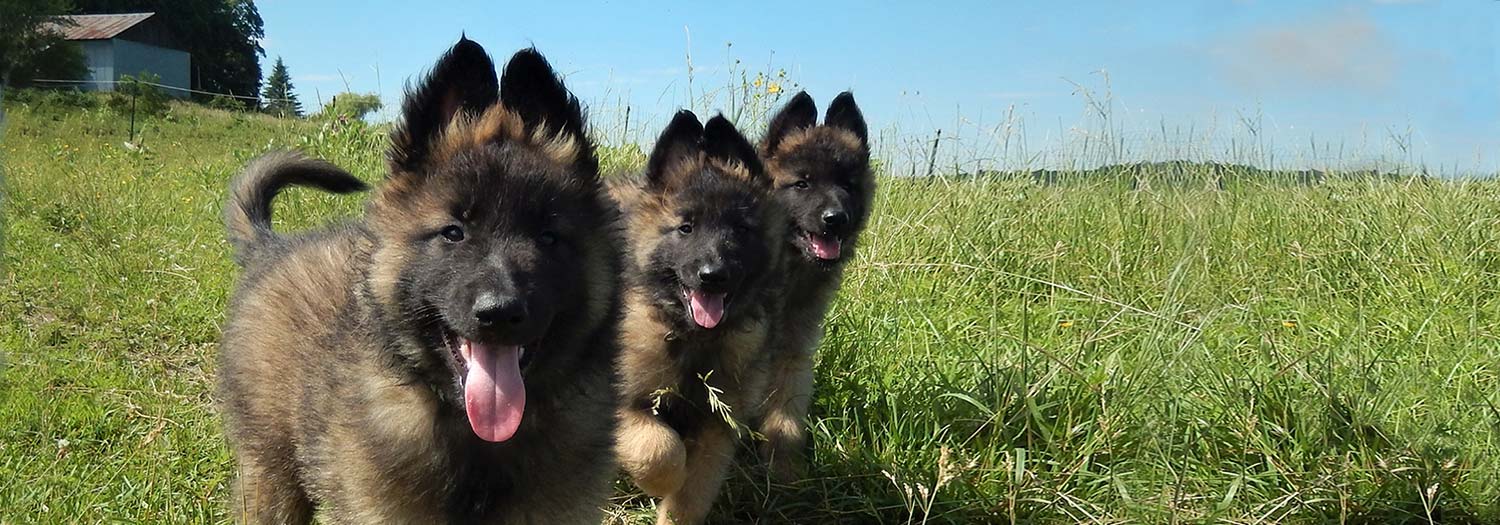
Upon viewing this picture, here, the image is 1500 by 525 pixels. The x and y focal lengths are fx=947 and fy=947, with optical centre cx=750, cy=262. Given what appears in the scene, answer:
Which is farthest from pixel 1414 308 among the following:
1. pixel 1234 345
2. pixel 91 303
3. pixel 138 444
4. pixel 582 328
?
pixel 91 303

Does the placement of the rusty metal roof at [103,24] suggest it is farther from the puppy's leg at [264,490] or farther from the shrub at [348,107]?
the puppy's leg at [264,490]

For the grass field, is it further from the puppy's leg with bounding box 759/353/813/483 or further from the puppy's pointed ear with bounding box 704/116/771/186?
the puppy's pointed ear with bounding box 704/116/771/186

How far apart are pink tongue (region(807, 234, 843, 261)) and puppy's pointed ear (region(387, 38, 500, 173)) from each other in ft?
8.44

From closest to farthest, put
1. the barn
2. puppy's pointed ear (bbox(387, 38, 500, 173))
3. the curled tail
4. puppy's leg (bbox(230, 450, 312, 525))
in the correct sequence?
1. puppy's pointed ear (bbox(387, 38, 500, 173))
2. puppy's leg (bbox(230, 450, 312, 525))
3. the curled tail
4. the barn

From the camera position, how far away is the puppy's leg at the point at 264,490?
2859mm

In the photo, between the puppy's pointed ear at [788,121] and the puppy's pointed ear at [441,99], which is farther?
the puppy's pointed ear at [788,121]

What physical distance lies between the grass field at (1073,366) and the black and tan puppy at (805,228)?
20 centimetres

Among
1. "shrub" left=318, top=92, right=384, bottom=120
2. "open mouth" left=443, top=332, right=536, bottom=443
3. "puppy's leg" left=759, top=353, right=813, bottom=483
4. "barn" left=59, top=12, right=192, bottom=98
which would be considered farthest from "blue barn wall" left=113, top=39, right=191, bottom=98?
"open mouth" left=443, top=332, right=536, bottom=443

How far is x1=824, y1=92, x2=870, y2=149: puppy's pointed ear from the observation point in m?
5.60

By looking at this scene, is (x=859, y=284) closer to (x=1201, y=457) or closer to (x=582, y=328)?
(x=1201, y=457)

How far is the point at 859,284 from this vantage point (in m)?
5.84

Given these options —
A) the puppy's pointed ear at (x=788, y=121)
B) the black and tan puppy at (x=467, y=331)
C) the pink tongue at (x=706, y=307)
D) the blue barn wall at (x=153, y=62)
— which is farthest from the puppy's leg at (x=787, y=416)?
the blue barn wall at (x=153, y=62)

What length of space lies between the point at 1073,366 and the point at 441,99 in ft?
8.00

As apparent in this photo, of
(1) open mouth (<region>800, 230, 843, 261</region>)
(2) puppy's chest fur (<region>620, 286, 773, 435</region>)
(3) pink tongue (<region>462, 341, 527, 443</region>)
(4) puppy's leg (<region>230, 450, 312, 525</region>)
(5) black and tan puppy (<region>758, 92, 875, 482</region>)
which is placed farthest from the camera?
(1) open mouth (<region>800, 230, 843, 261</region>)
